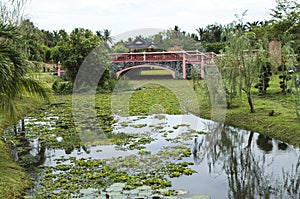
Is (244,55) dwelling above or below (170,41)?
below

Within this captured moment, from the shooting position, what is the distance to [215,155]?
7.74 m

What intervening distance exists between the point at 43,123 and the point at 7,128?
4.42 ft

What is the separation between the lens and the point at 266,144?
27.3 ft

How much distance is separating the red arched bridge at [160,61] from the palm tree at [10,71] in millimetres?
16450

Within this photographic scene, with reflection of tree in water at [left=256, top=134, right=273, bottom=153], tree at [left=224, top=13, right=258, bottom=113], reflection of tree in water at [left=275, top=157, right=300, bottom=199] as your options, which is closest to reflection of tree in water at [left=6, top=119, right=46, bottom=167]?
reflection of tree in water at [left=275, top=157, right=300, bottom=199]

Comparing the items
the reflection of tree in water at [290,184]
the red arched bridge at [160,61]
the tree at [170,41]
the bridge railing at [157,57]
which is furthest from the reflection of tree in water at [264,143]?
the tree at [170,41]

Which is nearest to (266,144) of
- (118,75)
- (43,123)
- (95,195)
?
(95,195)

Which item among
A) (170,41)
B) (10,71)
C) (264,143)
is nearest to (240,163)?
(264,143)

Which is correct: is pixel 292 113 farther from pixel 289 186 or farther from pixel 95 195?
pixel 95 195

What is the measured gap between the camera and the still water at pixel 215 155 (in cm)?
578

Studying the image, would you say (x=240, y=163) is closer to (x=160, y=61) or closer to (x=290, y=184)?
(x=290, y=184)

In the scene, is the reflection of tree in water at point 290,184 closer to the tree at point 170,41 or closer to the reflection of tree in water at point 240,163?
the reflection of tree in water at point 240,163

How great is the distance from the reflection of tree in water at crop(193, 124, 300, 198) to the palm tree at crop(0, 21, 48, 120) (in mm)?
3605

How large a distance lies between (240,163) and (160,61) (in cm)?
1656
